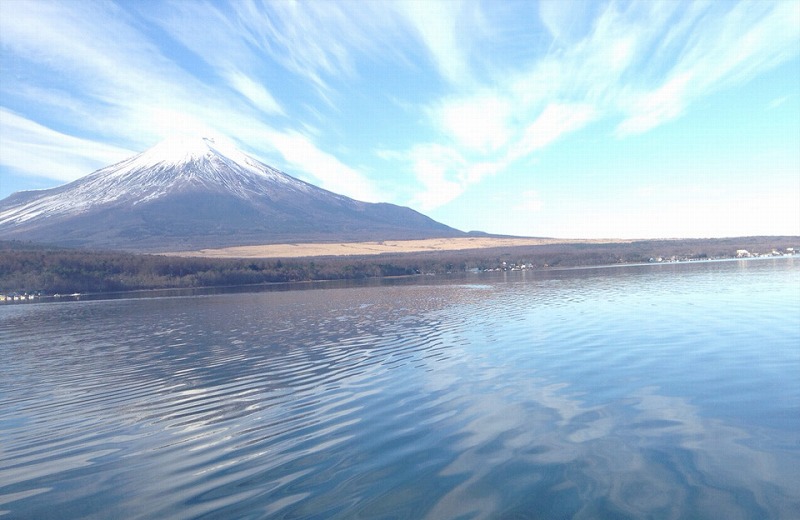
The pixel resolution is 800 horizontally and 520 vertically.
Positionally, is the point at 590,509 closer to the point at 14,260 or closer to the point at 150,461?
the point at 150,461

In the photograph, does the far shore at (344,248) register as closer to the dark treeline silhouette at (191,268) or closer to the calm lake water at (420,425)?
the dark treeline silhouette at (191,268)

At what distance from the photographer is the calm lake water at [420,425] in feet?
20.8

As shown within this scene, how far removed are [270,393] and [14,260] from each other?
2780 inches

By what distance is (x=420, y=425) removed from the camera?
29.0ft

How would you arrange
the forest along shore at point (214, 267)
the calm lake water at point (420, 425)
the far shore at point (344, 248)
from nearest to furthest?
the calm lake water at point (420, 425)
the forest along shore at point (214, 267)
the far shore at point (344, 248)

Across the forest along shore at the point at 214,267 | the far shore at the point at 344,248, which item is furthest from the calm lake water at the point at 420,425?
the far shore at the point at 344,248

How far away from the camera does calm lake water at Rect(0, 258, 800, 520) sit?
6344 mm

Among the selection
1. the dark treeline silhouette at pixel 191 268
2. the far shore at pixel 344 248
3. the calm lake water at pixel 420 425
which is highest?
the far shore at pixel 344 248

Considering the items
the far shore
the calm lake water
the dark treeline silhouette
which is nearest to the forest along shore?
the dark treeline silhouette

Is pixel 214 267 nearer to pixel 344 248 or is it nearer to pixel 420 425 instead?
pixel 344 248

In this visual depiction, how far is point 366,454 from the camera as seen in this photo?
7.62 m

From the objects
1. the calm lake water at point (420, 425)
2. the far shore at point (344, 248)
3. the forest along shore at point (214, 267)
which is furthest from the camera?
the far shore at point (344, 248)

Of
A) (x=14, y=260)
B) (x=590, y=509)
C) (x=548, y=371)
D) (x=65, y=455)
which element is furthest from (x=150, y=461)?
(x=14, y=260)

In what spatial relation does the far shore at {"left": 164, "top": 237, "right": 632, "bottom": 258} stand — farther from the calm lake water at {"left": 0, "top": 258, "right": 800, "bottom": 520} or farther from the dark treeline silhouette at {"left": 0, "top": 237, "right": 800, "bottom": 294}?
the calm lake water at {"left": 0, "top": 258, "right": 800, "bottom": 520}
